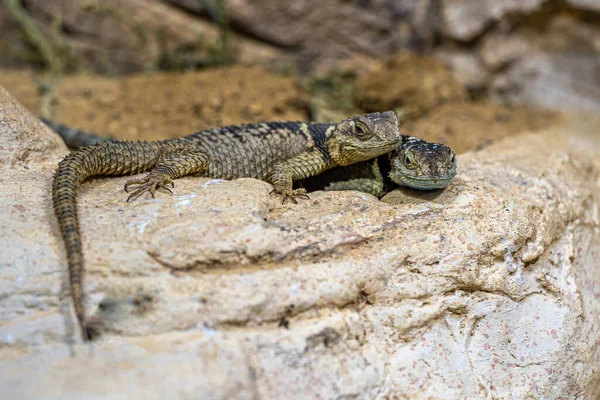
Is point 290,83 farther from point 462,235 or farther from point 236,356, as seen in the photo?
point 236,356

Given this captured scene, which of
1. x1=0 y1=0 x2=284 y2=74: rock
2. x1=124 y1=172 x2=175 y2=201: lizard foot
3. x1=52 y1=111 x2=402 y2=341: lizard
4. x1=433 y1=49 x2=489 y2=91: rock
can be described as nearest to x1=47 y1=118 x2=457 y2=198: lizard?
x1=52 y1=111 x2=402 y2=341: lizard

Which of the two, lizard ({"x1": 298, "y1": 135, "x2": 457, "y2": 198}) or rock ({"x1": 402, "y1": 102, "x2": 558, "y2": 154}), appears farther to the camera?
rock ({"x1": 402, "y1": 102, "x2": 558, "y2": 154})

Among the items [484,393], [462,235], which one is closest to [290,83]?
[462,235]

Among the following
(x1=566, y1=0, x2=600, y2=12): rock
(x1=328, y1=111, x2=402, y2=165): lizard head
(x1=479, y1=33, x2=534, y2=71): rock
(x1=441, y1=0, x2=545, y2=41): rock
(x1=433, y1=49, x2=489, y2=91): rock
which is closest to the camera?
(x1=328, y1=111, x2=402, y2=165): lizard head

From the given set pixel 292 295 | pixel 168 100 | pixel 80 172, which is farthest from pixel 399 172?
pixel 168 100

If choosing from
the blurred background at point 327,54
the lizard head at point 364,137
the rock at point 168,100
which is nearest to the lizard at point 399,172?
the lizard head at point 364,137

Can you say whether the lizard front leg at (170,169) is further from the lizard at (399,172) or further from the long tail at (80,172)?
the lizard at (399,172)

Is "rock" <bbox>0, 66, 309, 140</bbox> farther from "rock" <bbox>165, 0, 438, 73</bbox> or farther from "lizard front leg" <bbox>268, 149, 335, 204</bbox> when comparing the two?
"lizard front leg" <bbox>268, 149, 335, 204</bbox>
